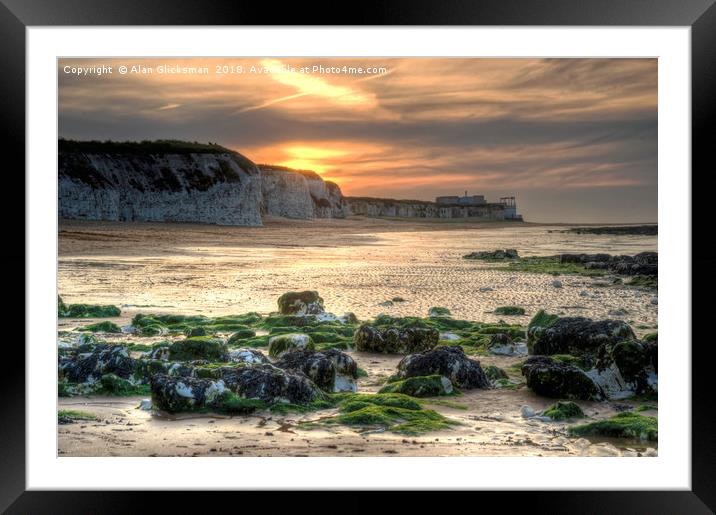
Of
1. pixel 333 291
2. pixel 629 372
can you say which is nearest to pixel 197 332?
pixel 333 291

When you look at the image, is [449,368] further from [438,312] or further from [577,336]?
[438,312]

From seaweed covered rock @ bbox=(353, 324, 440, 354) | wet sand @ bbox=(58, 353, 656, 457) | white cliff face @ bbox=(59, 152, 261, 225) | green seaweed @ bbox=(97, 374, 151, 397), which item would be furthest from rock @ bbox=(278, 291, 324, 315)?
white cliff face @ bbox=(59, 152, 261, 225)

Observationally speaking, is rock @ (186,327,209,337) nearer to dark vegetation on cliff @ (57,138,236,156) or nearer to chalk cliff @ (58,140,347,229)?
dark vegetation on cliff @ (57,138,236,156)

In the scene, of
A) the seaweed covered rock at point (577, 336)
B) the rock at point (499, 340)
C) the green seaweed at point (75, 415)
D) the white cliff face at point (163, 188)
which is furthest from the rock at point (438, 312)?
the white cliff face at point (163, 188)
